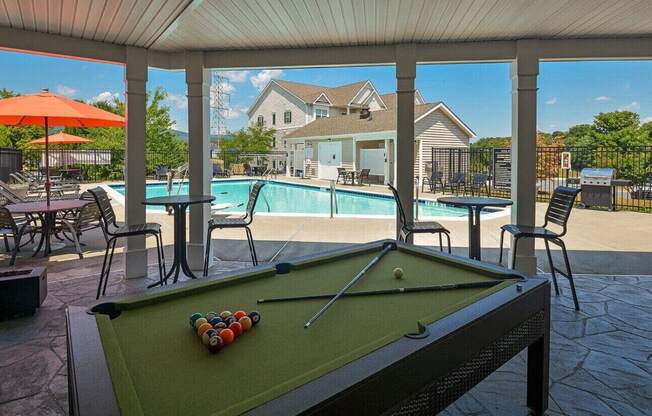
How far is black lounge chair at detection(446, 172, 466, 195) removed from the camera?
1376 cm

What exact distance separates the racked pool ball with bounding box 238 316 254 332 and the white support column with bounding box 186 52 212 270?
154 inches

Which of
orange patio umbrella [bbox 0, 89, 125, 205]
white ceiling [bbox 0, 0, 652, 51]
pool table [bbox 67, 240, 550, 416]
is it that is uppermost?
white ceiling [bbox 0, 0, 652, 51]

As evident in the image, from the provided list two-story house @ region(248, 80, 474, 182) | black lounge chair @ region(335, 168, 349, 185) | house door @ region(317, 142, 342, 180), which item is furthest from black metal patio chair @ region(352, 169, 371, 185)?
house door @ region(317, 142, 342, 180)

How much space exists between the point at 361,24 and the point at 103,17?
246cm

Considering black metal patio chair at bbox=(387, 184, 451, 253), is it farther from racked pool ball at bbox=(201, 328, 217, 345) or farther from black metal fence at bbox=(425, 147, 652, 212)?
black metal fence at bbox=(425, 147, 652, 212)

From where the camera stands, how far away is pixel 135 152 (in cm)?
495

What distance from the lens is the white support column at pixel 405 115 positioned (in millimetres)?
4926

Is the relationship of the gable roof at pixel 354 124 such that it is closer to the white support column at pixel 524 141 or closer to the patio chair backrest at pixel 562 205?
the white support column at pixel 524 141

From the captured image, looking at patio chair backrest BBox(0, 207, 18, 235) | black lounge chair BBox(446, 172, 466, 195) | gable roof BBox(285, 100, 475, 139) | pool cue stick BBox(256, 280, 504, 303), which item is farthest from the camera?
gable roof BBox(285, 100, 475, 139)

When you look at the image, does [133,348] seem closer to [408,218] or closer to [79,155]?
[408,218]

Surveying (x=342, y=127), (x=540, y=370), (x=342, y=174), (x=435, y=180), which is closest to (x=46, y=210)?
(x=540, y=370)

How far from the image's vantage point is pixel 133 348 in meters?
1.50

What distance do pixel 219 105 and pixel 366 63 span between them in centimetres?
3466

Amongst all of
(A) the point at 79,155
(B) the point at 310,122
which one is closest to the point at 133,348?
(A) the point at 79,155
